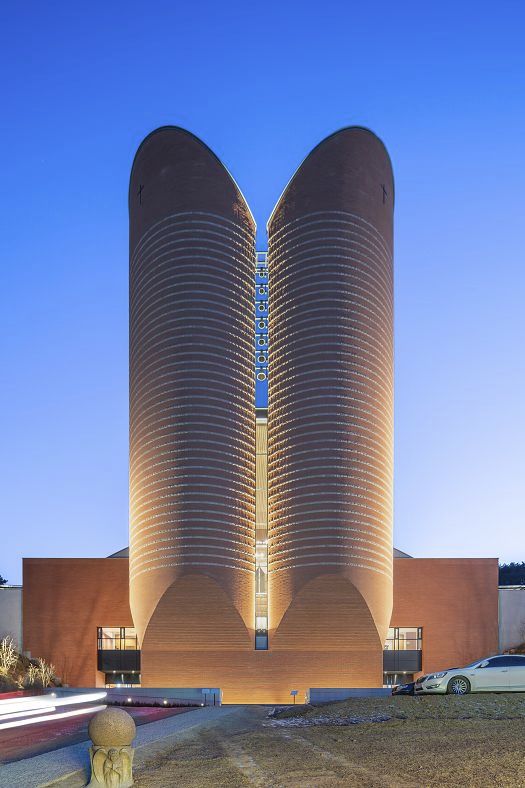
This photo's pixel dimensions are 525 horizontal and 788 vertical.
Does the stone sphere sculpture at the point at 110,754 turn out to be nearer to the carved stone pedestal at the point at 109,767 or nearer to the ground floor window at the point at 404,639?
the carved stone pedestal at the point at 109,767

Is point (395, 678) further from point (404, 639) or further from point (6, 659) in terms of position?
point (6, 659)

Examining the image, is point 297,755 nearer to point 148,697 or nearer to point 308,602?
point 148,697

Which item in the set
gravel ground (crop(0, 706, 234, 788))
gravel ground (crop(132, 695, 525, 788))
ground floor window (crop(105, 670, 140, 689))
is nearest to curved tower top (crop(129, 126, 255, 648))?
ground floor window (crop(105, 670, 140, 689))

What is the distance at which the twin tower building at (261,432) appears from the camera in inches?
1945

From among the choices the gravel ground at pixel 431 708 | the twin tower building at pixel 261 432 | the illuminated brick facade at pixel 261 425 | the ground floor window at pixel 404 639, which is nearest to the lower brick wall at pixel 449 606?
the ground floor window at pixel 404 639

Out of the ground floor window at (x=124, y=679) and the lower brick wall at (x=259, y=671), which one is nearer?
the lower brick wall at (x=259, y=671)

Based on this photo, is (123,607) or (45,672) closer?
(45,672)

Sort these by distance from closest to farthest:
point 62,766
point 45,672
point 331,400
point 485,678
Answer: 1. point 62,766
2. point 485,678
3. point 45,672
4. point 331,400

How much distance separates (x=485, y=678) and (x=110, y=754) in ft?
43.0

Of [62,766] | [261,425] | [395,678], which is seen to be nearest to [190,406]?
[261,425]

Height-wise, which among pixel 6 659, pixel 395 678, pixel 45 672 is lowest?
pixel 395 678

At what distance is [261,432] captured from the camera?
5428 cm

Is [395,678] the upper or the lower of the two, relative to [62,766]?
lower

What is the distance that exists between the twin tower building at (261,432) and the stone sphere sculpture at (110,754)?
3663 cm
